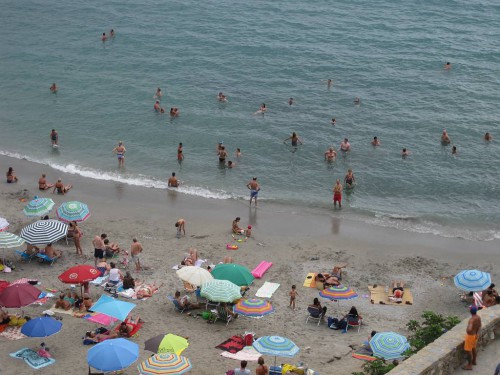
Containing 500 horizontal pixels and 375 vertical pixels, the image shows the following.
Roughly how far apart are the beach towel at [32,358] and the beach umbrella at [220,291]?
4986 millimetres

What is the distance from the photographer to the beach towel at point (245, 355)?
2010 cm

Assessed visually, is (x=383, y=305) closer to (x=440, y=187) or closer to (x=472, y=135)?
(x=440, y=187)

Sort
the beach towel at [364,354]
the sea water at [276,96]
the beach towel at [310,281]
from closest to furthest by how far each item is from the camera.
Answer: the beach towel at [364,354] → the beach towel at [310,281] → the sea water at [276,96]

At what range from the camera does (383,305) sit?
24.5m

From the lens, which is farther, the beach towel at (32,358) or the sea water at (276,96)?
the sea water at (276,96)

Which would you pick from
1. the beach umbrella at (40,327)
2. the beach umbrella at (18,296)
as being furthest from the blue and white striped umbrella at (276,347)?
the beach umbrella at (18,296)

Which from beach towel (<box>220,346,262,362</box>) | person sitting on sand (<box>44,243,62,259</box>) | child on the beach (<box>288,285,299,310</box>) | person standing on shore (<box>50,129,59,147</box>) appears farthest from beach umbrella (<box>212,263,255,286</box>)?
person standing on shore (<box>50,129,59,147</box>)

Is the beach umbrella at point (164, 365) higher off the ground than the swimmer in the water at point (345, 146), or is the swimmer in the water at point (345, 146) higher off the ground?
the swimmer in the water at point (345, 146)

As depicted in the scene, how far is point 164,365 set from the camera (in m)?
17.6

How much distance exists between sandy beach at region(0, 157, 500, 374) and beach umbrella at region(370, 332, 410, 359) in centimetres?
69

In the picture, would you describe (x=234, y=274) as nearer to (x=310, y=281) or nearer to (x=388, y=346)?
(x=310, y=281)

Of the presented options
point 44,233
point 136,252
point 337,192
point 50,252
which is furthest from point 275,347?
point 337,192

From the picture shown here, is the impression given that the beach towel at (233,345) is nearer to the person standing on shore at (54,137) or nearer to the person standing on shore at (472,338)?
the person standing on shore at (472,338)

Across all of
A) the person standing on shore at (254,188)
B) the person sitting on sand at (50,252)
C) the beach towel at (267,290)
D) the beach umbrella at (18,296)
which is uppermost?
the person standing on shore at (254,188)
